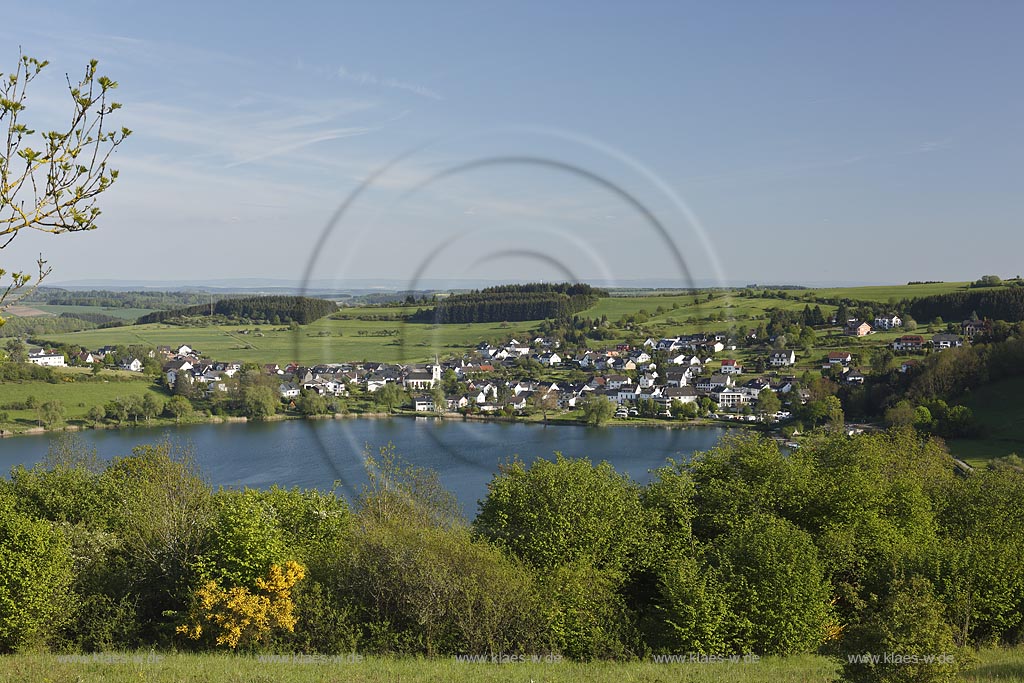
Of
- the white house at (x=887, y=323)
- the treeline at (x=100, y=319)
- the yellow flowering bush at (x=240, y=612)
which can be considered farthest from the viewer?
the treeline at (x=100, y=319)

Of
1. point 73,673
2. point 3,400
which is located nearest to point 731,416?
point 73,673

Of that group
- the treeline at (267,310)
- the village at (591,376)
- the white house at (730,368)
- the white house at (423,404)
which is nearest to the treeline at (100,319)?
the treeline at (267,310)

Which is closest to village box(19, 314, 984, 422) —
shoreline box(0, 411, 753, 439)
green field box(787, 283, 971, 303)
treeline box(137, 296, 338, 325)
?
shoreline box(0, 411, 753, 439)

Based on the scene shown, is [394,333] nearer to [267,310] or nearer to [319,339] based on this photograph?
[319,339]

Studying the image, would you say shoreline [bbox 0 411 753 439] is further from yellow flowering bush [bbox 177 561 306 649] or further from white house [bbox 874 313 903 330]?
white house [bbox 874 313 903 330]

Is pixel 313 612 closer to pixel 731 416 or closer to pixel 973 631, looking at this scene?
pixel 973 631

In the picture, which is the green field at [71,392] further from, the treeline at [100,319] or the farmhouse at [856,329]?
the farmhouse at [856,329]
